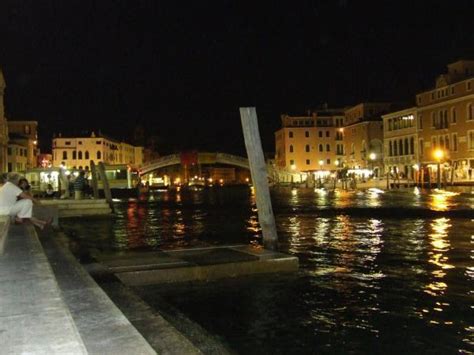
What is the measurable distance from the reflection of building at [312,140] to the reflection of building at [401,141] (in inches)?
1349

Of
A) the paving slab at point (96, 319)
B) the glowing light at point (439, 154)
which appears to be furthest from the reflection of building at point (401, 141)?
the paving slab at point (96, 319)

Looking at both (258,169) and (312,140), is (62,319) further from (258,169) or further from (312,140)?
(312,140)

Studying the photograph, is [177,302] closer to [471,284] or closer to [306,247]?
[471,284]

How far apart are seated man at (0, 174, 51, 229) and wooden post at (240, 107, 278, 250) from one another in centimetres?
451

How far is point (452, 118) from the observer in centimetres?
6350

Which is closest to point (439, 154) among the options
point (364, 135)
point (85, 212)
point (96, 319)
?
point (364, 135)

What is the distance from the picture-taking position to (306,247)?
1435 centimetres

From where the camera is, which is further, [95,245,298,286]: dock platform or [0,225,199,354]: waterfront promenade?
[95,245,298,286]: dock platform

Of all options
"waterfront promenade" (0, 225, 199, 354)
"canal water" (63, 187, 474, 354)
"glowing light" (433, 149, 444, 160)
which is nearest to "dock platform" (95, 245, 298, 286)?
"canal water" (63, 187, 474, 354)

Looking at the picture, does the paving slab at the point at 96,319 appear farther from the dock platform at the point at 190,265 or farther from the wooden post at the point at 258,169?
the wooden post at the point at 258,169

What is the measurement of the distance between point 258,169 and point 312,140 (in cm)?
10656

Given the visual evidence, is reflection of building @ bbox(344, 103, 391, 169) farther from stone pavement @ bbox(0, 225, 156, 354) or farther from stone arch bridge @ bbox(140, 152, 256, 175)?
stone pavement @ bbox(0, 225, 156, 354)

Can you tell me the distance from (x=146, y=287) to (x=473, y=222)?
14.1 meters

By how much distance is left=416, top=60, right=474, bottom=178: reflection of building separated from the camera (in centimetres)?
6025
